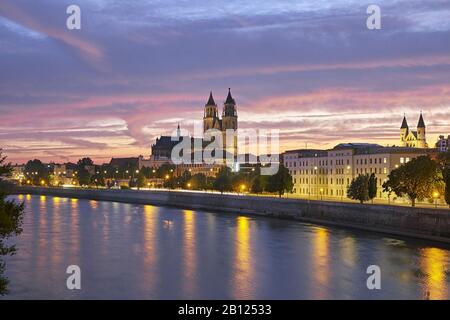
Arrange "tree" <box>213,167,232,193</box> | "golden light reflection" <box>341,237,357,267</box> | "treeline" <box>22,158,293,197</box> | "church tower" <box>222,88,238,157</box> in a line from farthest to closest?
"church tower" <box>222,88,238,157</box> < "tree" <box>213,167,232,193</box> < "treeline" <box>22,158,293,197</box> < "golden light reflection" <box>341,237,357,267</box>

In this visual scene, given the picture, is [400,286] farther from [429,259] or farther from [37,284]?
[37,284]

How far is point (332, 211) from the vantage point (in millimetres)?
58688

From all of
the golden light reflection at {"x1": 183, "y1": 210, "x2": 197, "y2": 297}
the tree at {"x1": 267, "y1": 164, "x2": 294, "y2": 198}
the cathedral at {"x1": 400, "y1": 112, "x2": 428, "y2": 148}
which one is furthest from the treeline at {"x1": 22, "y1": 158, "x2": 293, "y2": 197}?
the cathedral at {"x1": 400, "y1": 112, "x2": 428, "y2": 148}

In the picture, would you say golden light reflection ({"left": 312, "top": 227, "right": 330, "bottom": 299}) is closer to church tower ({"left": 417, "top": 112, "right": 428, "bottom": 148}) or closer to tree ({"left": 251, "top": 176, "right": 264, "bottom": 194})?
tree ({"left": 251, "top": 176, "right": 264, "bottom": 194})

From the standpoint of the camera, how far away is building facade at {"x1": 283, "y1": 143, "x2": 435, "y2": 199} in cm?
8288

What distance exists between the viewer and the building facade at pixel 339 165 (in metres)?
82.9

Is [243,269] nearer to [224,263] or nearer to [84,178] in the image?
[224,263]

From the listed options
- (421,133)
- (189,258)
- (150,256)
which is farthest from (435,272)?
(421,133)

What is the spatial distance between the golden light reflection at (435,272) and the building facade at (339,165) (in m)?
39.4

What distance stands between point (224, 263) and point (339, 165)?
58.6 meters

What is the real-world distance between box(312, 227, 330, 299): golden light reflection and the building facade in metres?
31.6
